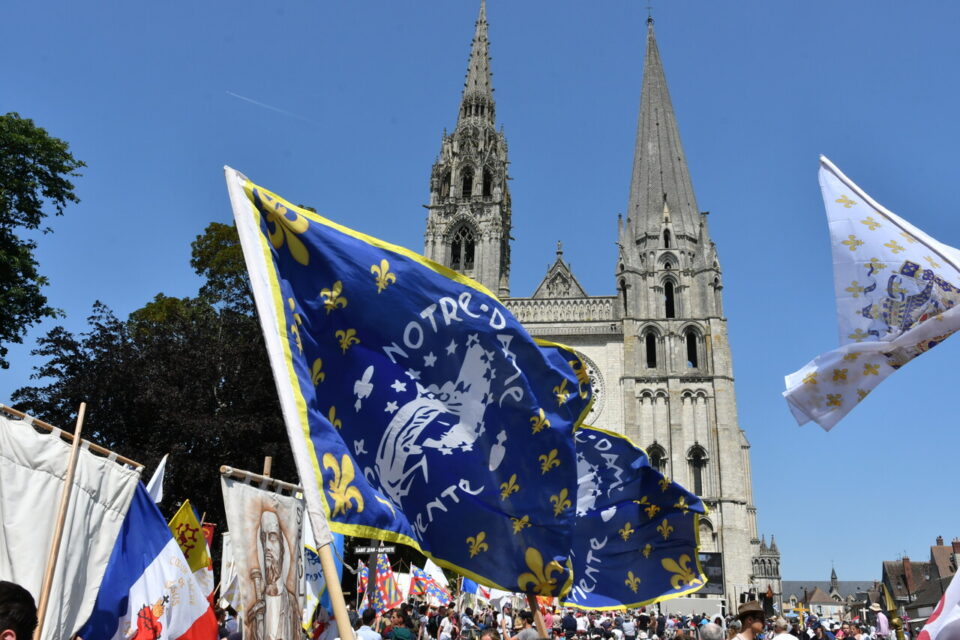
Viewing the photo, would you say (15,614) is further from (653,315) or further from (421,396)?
(653,315)

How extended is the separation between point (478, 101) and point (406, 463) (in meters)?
48.3

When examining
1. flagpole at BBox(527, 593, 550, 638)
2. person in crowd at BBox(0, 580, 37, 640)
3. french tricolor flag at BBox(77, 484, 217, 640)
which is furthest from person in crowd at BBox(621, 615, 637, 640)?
person in crowd at BBox(0, 580, 37, 640)

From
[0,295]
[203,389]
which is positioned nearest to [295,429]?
[0,295]

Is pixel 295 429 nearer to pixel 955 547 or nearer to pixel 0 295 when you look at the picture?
pixel 0 295

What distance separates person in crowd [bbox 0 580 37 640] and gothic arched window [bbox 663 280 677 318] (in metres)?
41.6

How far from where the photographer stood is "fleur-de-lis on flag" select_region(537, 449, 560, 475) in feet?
16.9

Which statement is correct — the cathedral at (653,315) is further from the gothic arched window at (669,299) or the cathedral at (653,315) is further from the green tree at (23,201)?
the green tree at (23,201)

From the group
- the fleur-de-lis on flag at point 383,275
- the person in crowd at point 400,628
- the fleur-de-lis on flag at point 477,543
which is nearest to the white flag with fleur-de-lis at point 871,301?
the fleur-de-lis on flag at point 477,543

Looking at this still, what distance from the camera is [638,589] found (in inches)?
328

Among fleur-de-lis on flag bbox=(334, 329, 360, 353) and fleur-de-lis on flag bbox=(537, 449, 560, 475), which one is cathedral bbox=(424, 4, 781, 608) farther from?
fleur-de-lis on flag bbox=(334, 329, 360, 353)

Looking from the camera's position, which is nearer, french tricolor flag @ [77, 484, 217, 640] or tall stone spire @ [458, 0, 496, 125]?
french tricolor flag @ [77, 484, 217, 640]

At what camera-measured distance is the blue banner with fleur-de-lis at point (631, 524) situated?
27.3 ft

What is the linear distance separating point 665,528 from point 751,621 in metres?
3.90

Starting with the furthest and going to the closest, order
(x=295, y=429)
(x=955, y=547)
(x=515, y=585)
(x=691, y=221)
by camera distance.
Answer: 1. (x=691, y=221)
2. (x=955, y=547)
3. (x=515, y=585)
4. (x=295, y=429)
